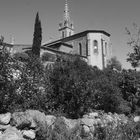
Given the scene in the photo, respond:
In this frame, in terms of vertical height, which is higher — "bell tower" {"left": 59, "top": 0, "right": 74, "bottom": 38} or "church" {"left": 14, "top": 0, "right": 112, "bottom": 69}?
"bell tower" {"left": 59, "top": 0, "right": 74, "bottom": 38}

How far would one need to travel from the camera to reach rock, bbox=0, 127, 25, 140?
6.86 metres

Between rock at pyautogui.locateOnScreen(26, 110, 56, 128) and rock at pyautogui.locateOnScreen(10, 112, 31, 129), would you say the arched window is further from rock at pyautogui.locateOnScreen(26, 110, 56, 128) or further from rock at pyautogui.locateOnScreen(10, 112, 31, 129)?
rock at pyautogui.locateOnScreen(10, 112, 31, 129)

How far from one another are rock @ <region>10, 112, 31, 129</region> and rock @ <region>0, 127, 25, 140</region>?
191 mm

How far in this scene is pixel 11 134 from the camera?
7.02 meters

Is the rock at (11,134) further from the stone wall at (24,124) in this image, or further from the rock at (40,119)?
the rock at (40,119)

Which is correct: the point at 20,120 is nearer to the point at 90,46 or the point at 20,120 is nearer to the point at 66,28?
the point at 90,46

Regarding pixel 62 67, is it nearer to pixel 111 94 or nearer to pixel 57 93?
pixel 57 93

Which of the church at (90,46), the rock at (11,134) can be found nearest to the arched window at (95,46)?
the church at (90,46)

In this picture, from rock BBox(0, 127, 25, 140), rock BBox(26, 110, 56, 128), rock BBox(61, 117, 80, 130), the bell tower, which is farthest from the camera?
the bell tower

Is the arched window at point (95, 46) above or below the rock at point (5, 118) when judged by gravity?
above

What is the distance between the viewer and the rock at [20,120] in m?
7.56

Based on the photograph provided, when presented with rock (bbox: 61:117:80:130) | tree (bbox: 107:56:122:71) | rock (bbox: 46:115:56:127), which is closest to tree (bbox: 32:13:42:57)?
tree (bbox: 107:56:122:71)

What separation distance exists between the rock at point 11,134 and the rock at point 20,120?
0.63 feet

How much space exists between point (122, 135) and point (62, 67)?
4234 millimetres
